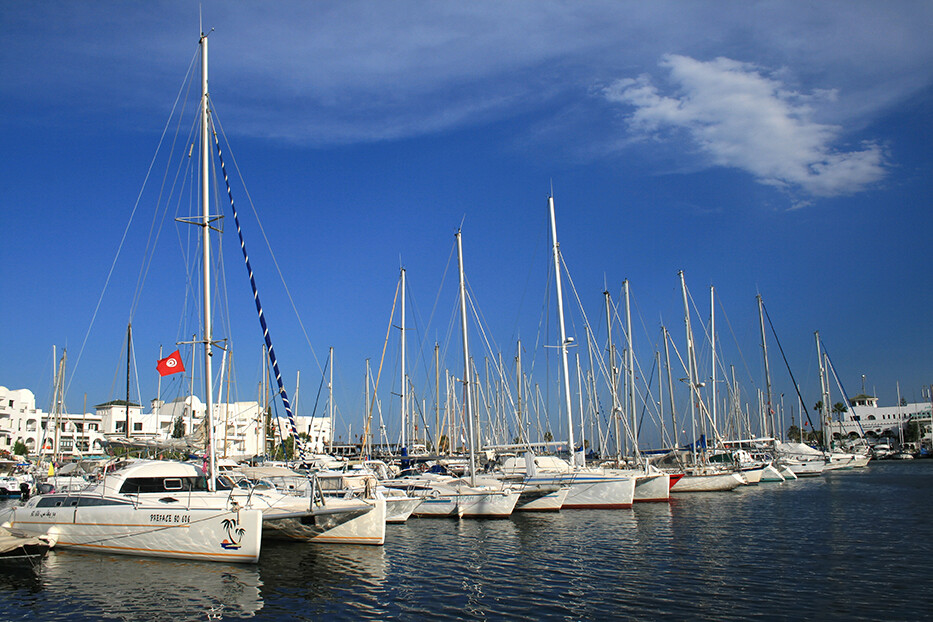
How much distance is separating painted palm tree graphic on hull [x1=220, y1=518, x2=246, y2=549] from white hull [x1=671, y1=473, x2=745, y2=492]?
35821mm

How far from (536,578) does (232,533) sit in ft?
29.3

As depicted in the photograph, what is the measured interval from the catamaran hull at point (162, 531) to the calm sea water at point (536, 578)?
0.42 m

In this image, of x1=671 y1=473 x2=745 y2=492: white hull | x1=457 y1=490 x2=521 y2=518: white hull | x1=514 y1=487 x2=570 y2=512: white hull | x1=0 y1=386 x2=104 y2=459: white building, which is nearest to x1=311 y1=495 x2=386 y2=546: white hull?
x1=457 y1=490 x2=521 y2=518: white hull

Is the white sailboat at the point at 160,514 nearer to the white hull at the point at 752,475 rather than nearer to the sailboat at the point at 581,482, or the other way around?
the sailboat at the point at 581,482

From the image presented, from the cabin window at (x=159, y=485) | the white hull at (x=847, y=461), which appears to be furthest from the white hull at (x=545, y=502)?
the white hull at (x=847, y=461)

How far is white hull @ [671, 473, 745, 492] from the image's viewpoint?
47.0 metres

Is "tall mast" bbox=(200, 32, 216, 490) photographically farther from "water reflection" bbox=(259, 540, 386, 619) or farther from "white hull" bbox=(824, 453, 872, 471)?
"white hull" bbox=(824, 453, 872, 471)

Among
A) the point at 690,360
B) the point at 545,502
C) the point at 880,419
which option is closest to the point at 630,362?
the point at 690,360

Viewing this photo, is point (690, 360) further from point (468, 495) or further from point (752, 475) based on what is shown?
point (468, 495)

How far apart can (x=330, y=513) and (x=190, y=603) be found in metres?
6.53

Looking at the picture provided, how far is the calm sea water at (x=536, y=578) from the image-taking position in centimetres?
1465

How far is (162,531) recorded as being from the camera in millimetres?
19500

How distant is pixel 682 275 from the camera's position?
58.4 meters

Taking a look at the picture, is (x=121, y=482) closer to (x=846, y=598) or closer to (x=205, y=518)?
(x=205, y=518)
